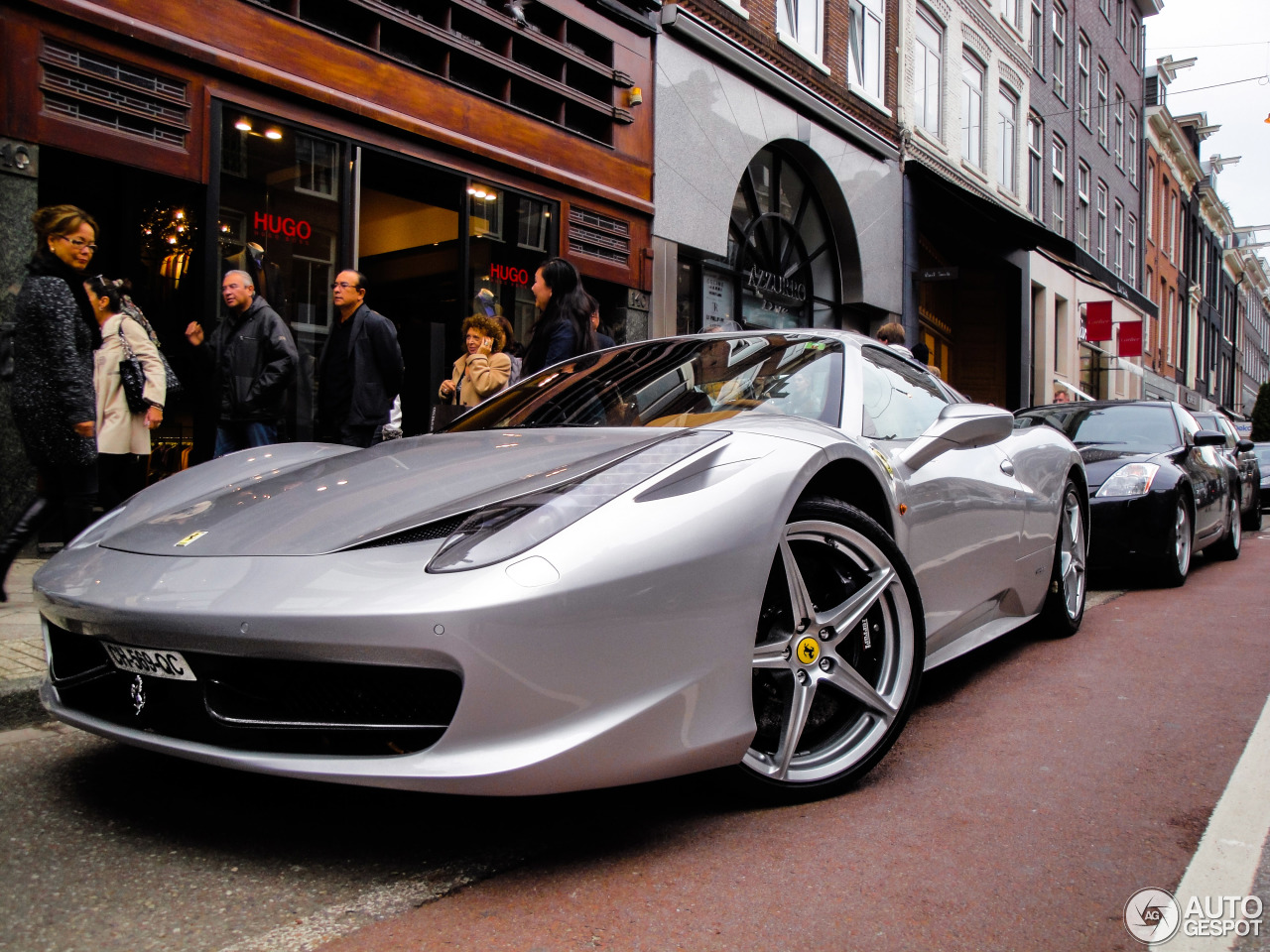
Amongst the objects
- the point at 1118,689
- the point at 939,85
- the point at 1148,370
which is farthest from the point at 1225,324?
the point at 1118,689

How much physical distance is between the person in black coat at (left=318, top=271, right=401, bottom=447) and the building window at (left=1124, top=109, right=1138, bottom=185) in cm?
3013

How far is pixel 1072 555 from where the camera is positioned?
4.68m

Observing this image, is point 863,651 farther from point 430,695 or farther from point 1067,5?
point 1067,5

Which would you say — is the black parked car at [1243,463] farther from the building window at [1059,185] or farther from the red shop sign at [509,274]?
the building window at [1059,185]

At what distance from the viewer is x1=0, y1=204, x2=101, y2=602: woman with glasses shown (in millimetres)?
4309

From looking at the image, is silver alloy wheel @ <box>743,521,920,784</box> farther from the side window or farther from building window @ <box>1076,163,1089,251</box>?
building window @ <box>1076,163,1089,251</box>

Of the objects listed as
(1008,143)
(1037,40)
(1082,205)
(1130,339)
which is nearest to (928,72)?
(1008,143)

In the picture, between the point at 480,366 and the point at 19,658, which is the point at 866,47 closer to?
the point at 480,366

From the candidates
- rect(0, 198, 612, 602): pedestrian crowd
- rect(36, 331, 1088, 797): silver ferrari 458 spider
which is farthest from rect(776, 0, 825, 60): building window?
rect(36, 331, 1088, 797): silver ferrari 458 spider

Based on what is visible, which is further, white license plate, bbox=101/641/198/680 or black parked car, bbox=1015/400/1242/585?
black parked car, bbox=1015/400/1242/585

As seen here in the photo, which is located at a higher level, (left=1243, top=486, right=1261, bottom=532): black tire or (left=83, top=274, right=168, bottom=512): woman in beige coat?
(left=83, top=274, right=168, bottom=512): woman in beige coat

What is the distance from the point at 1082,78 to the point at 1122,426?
22.2 m

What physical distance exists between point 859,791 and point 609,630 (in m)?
1.01

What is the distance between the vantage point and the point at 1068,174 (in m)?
24.7
